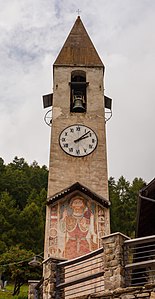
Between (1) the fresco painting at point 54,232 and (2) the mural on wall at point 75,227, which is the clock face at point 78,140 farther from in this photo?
(1) the fresco painting at point 54,232

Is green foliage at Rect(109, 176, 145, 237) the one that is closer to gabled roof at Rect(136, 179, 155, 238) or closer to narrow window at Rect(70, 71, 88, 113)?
narrow window at Rect(70, 71, 88, 113)

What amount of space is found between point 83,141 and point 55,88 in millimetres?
3398

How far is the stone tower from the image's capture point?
53.8ft

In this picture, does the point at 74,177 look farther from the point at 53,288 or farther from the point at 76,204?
the point at 53,288

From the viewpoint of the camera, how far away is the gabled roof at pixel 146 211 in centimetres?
1011

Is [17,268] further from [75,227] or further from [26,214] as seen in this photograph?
[75,227]

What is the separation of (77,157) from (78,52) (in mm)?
6397

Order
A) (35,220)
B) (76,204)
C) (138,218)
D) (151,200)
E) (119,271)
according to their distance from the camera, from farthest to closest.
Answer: (35,220)
(76,204)
(138,218)
(151,200)
(119,271)

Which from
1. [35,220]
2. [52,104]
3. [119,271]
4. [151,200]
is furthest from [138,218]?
[35,220]

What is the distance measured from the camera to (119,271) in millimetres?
7605

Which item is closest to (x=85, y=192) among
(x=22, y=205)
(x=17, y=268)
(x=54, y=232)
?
(x=54, y=232)

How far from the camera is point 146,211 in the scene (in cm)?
1120

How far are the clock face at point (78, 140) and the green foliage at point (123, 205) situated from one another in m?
16.9

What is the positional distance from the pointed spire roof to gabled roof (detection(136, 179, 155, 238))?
37.7 feet
